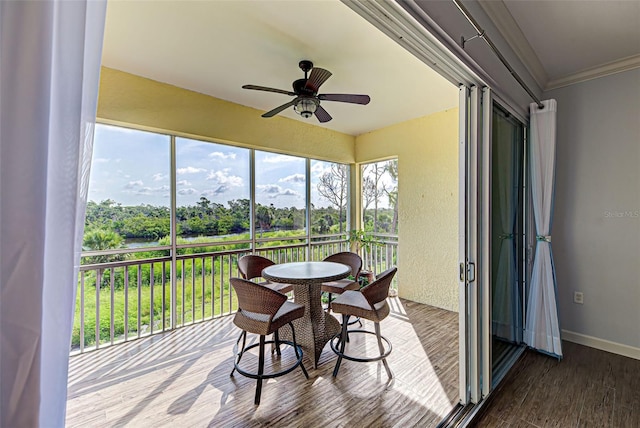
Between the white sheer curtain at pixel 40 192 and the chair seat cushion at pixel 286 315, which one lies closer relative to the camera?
the white sheer curtain at pixel 40 192

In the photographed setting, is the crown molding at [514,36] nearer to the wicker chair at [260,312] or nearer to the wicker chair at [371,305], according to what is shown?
the wicker chair at [371,305]

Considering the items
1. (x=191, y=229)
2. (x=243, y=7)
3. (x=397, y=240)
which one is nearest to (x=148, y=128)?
(x=191, y=229)

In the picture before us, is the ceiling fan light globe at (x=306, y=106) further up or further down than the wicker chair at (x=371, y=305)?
further up

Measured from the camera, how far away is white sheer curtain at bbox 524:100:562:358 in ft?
8.21

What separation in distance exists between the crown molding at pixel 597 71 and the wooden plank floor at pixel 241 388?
111 inches

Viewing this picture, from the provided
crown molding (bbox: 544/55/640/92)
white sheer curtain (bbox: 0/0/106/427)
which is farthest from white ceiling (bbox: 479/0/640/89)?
white sheer curtain (bbox: 0/0/106/427)

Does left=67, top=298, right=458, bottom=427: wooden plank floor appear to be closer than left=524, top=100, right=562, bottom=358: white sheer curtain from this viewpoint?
Yes

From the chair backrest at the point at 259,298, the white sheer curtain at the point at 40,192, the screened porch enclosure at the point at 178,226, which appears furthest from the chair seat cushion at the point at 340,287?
the white sheer curtain at the point at 40,192

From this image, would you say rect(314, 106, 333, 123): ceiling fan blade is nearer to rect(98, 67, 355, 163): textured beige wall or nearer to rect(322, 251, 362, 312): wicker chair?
rect(98, 67, 355, 163): textured beige wall

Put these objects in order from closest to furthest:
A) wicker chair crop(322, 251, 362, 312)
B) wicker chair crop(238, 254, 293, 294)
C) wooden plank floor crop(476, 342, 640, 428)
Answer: wooden plank floor crop(476, 342, 640, 428), wicker chair crop(238, 254, 293, 294), wicker chair crop(322, 251, 362, 312)

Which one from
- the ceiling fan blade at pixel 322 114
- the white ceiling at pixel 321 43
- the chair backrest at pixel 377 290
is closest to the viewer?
the white ceiling at pixel 321 43

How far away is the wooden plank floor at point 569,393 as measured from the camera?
5.93ft

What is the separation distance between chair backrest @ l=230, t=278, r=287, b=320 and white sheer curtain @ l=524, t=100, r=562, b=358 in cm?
233

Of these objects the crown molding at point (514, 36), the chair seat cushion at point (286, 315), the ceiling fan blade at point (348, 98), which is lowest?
the chair seat cushion at point (286, 315)
